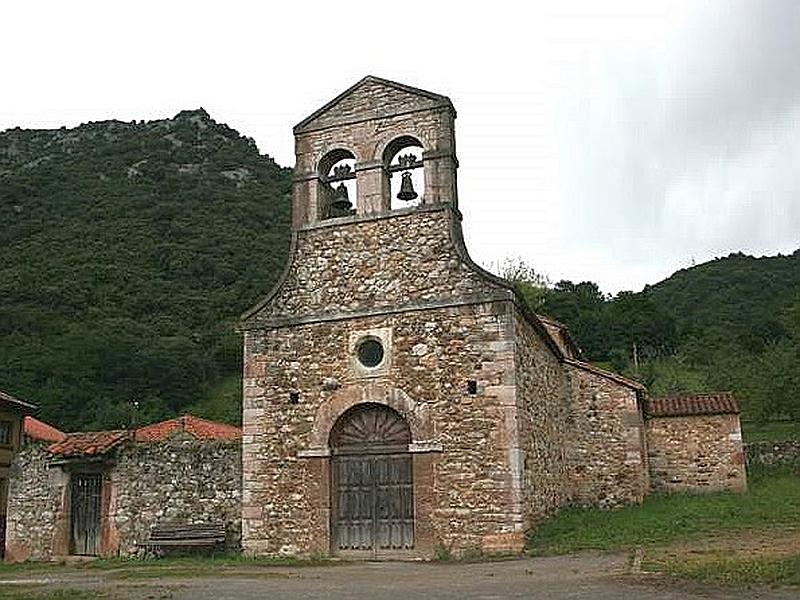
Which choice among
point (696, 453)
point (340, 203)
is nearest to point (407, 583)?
point (340, 203)

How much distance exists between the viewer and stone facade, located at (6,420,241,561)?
17531 mm

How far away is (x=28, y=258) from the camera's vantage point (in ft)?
177

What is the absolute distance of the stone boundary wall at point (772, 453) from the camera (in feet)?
84.7

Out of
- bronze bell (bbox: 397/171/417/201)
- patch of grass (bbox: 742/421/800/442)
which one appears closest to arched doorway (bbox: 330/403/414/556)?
bronze bell (bbox: 397/171/417/201)

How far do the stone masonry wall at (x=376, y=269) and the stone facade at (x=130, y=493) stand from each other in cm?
309

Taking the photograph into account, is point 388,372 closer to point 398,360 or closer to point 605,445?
point 398,360

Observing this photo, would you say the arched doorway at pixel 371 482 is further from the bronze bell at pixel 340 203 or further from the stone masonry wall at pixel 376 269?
the bronze bell at pixel 340 203

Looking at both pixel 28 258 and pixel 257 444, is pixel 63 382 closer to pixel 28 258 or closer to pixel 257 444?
pixel 28 258

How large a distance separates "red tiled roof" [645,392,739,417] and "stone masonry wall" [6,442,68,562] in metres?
13.3

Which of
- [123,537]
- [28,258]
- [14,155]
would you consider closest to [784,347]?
[123,537]

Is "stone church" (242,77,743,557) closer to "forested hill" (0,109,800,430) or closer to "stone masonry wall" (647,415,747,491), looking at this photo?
"stone masonry wall" (647,415,747,491)

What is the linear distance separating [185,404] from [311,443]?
111 feet

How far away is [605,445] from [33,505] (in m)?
12.1

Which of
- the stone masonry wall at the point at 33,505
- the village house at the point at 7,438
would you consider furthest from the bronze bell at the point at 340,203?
the village house at the point at 7,438
